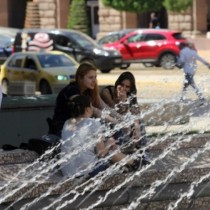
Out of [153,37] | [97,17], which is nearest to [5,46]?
[153,37]

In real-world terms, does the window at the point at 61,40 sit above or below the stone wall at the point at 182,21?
below

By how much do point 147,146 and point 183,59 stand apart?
11.3 m

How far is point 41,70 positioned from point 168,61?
1117cm

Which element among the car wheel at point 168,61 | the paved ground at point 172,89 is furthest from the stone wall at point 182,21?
the car wheel at point 168,61

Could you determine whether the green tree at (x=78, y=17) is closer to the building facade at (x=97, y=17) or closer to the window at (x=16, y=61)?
the building facade at (x=97, y=17)

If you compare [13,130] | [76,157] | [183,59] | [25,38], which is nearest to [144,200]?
[76,157]

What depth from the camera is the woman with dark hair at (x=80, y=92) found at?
32.6 ft

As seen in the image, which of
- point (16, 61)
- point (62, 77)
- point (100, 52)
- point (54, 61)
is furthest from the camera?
point (100, 52)

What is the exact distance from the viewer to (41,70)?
26188mm

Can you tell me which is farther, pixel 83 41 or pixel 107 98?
pixel 83 41

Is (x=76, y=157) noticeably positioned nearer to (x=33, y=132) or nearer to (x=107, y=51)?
(x=33, y=132)

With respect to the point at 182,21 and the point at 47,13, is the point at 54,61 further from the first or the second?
the point at 47,13

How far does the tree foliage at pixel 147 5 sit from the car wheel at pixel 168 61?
8.15 meters

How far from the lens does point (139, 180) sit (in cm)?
877
